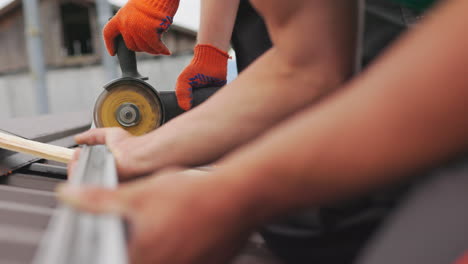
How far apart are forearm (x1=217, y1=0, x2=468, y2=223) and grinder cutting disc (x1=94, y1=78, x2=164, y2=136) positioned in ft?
5.10

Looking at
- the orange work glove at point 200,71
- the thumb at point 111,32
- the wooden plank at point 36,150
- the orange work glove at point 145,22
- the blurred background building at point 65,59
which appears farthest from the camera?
the blurred background building at point 65,59

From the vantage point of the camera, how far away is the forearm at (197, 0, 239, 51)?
5.74ft

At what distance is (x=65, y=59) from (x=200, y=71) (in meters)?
9.92

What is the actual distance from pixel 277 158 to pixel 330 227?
505 mm

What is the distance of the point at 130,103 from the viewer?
202 cm

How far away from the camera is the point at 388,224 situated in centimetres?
60

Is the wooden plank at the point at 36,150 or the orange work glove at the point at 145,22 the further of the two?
the orange work glove at the point at 145,22

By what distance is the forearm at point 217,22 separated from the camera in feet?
5.74

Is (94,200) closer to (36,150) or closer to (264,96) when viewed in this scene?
(264,96)

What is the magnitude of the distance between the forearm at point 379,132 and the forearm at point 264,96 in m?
0.31

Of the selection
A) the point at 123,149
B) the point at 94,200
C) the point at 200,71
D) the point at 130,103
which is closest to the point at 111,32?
the point at 130,103

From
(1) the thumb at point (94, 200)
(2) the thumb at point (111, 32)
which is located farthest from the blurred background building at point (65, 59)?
(1) the thumb at point (94, 200)

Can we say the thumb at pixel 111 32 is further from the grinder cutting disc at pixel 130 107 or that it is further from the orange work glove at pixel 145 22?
the grinder cutting disc at pixel 130 107

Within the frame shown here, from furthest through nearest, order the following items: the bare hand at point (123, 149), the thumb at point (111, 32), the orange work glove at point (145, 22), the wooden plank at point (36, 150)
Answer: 1. the thumb at point (111, 32)
2. the orange work glove at point (145, 22)
3. the wooden plank at point (36, 150)
4. the bare hand at point (123, 149)
